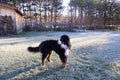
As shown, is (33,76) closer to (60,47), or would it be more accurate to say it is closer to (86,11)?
(60,47)

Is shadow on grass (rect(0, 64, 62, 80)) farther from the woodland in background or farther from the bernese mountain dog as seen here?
the woodland in background

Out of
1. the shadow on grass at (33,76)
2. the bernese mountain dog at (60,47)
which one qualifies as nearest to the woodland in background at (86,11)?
the bernese mountain dog at (60,47)

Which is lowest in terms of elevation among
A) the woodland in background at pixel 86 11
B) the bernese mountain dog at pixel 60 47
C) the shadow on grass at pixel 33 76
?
the shadow on grass at pixel 33 76

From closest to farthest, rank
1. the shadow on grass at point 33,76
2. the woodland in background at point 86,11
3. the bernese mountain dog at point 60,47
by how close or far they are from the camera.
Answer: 1. the shadow on grass at point 33,76
2. the bernese mountain dog at point 60,47
3. the woodland in background at point 86,11

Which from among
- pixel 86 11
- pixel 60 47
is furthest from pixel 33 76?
pixel 86 11

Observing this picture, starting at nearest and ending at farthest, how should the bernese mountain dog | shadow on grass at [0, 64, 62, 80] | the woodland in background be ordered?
shadow on grass at [0, 64, 62, 80] < the bernese mountain dog < the woodland in background

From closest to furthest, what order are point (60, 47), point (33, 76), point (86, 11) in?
1. point (33, 76)
2. point (60, 47)
3. point (86, 11)

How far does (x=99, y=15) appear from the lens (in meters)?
32.1

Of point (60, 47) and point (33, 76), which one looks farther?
point (60, 47)

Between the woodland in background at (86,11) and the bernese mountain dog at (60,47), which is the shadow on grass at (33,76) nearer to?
the bernese mountain dog at (60,47)

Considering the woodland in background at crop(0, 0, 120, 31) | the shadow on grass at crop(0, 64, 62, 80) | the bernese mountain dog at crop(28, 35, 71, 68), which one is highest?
the woodland in background at crop(0, 0, 120, 31)

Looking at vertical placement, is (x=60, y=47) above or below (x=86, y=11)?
below

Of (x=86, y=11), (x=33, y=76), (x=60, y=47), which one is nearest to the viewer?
(x=33, y=76)

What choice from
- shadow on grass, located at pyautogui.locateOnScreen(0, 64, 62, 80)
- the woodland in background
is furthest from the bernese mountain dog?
the woodland in background
